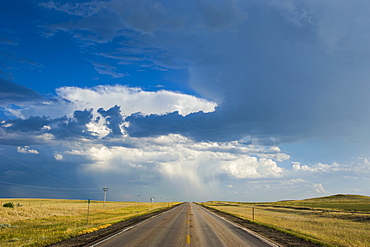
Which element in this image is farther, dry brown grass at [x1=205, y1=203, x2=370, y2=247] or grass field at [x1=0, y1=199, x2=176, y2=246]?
dry brown grass at [x1=205, y1=203, x2=370, y2=247]

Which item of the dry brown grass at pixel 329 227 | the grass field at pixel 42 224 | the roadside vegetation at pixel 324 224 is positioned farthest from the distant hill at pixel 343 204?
the grass field at pixel 42 224

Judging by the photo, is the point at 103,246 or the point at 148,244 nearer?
the point at 103,246

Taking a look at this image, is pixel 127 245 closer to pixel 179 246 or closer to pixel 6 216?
pixel 179 246

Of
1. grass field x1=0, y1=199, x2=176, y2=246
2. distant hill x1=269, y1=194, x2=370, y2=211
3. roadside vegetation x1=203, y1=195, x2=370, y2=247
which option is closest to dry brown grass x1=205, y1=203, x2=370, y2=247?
roadside vegetation x1=203, y1=195, x2=370, y2=247

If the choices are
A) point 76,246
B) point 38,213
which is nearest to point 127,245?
point 76,246

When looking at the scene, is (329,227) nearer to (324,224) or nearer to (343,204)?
(324,224)

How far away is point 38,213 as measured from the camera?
131ft

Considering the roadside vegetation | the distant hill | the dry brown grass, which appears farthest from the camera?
the distant hill

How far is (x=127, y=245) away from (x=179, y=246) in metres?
2.48

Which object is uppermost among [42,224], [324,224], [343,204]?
[42,224]

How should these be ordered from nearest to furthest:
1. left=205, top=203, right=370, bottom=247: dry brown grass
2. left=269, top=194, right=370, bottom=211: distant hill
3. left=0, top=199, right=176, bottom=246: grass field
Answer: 1. left=0, top=199, right=176, bottom=246: grass field
2. left=205, top=203, right=370, bottom=247: dry brown grass
3. left=269, top=194, right=370, bottom=211: distant hill

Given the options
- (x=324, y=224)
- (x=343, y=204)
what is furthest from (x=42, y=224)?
(x=343, y=204)

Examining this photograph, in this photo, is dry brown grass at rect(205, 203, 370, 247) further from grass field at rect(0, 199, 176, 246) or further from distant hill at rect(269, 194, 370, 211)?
distant hill at rect(269, 194, 370, 211)

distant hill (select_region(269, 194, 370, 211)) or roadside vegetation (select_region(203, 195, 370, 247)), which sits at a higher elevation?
roadside vegetation (select_region(203, 195, 370, 247))
